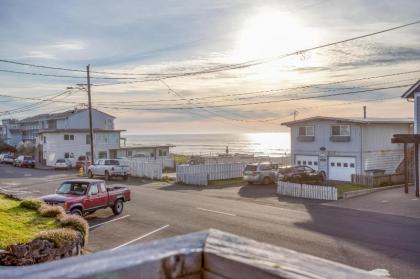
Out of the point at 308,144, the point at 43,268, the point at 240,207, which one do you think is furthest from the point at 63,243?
the point at 308,144

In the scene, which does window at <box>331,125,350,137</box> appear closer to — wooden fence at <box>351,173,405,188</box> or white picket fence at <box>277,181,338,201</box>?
wooden fence at <box>351,173,405,188</box>

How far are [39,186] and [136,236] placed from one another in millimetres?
22207

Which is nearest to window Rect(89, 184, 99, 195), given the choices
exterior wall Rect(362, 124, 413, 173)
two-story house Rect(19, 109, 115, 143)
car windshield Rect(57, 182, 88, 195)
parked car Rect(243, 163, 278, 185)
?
car windshield Rect(57, 182, 88, 195)

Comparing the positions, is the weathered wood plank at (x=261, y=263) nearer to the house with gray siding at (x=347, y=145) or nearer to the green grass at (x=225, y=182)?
the green grass at (x=225, y=182)

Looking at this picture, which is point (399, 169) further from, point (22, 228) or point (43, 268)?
point (43, 268)

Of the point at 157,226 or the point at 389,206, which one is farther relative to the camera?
the point at 389,206

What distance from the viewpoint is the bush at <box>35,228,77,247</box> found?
12.1m

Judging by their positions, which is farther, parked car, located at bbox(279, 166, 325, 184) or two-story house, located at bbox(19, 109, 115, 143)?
two-story house, located at bbox(19, 109, 115, 143)

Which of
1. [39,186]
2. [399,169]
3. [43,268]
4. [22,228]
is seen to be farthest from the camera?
[399,169]

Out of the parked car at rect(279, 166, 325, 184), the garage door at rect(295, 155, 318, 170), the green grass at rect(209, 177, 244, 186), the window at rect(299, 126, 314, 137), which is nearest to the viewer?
the parked car at rect(279, 166, 325, 184)

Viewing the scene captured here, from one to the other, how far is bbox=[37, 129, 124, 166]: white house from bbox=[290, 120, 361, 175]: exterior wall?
3168cm

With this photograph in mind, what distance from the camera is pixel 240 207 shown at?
25844mm

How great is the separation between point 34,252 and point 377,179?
93.1 ft

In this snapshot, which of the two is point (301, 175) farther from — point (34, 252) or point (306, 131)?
point (34, 252)
